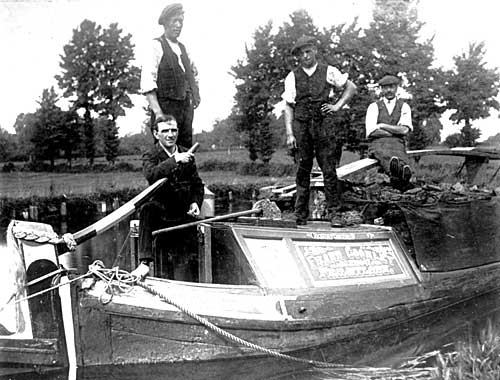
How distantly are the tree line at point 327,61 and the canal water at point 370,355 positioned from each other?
1436 centimetres

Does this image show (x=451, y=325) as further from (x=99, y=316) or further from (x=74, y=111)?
(x=74, y=111)

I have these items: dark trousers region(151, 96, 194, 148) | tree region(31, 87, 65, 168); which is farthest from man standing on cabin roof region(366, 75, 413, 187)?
tree region(31, 87, 65, 168)

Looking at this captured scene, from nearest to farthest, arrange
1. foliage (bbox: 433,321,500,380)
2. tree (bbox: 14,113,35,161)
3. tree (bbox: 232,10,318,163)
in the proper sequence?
1. foliage (bbox: 433,321,500,380)
2. tree (bbox: 14,113,35,161)
3. tree (bbox: 232,10,318,163)

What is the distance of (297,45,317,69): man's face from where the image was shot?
614 centimetres

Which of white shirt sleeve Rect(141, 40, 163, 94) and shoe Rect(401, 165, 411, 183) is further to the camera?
shoe Rect(401, 165, 411, 183)

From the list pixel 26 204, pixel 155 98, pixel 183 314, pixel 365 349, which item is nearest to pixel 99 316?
pixel 183 314

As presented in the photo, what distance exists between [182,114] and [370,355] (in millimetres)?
2817

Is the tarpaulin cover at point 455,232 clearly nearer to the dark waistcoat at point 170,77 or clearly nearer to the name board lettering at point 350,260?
the name board lettering at point 350,260

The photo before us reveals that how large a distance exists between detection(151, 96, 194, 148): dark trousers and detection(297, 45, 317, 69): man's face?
1203 mm

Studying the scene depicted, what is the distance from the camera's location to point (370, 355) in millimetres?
5633

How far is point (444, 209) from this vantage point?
6477 mm

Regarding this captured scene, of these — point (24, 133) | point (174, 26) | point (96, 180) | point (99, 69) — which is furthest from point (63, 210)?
point (174, 26)

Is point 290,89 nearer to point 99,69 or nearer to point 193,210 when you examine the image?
point 193,210

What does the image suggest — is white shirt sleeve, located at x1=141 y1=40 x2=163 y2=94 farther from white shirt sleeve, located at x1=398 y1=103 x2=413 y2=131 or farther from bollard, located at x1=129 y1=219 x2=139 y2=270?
white shirt sleeve, located at x1=398 y1=103 x2=413 y2=131
